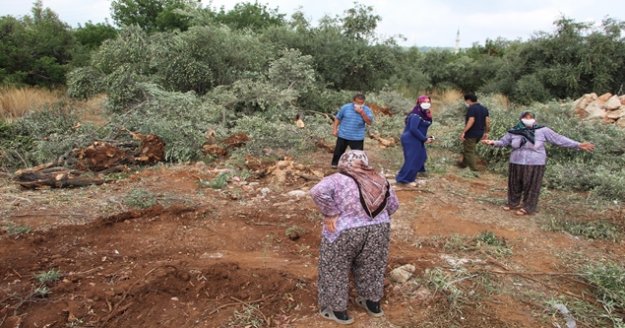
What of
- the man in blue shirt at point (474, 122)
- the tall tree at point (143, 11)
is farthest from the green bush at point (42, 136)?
the tall tree at point (143, 11)

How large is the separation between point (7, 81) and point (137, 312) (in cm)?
1125

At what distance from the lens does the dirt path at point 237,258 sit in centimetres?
370

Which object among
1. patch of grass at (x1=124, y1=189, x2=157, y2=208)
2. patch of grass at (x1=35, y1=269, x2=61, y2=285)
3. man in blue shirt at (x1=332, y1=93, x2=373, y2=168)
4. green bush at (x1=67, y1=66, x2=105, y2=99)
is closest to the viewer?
patch of grass at (x1=35, y1=269, x2=61, y2=285)

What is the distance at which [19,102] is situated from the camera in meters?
10.9

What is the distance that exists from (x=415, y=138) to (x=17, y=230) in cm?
491

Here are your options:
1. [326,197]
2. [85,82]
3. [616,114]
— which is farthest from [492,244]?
[85,82]

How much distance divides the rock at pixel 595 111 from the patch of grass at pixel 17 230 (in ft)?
40.3

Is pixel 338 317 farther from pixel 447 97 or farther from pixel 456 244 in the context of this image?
pixel 447 97

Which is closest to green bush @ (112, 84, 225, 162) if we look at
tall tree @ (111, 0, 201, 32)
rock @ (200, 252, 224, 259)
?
rock @ (200, 252, 224, 259)

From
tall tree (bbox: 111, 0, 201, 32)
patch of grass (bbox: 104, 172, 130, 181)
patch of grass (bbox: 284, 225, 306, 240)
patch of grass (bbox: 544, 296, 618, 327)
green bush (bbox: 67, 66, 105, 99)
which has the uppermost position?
tall tree (bbox: 111, 0, 201, 32)

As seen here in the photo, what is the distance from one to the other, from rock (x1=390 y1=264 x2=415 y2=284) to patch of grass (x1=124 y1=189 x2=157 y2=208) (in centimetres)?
319

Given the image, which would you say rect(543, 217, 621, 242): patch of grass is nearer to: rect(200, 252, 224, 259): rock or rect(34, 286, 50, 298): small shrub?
rect(200, 252, 224, 259): rock

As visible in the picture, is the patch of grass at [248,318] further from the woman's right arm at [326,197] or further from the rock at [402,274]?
the rock at [402,274]

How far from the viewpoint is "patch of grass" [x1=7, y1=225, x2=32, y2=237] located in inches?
195
